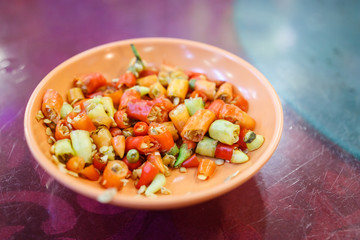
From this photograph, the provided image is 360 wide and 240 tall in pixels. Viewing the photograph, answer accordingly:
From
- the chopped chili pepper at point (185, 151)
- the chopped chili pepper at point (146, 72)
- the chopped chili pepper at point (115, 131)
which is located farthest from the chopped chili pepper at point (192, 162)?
the chopped chili pepper at point (146, 72)

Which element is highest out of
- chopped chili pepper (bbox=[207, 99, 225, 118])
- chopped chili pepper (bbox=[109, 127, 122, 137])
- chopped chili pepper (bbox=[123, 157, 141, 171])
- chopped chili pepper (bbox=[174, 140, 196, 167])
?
chopped chili pepper (bbox=[109, 127, 122, 137])

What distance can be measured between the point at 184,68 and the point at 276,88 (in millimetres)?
523

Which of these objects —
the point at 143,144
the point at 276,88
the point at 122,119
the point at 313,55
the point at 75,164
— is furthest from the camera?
the point at 313,55

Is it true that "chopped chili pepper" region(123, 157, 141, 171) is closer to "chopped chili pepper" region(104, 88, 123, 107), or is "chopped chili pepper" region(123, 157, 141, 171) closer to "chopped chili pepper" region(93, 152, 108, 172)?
"chopped chili pepper" region(93, 152, 108, 172)

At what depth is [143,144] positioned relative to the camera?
100 centimetres

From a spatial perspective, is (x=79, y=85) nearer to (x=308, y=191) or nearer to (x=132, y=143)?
(x=132, y=143)

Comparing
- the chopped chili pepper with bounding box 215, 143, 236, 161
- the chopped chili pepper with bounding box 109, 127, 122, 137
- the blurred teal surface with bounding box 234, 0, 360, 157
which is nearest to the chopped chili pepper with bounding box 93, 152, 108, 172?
the chopped chili pepper with bounding box 109, 127, 122, 137

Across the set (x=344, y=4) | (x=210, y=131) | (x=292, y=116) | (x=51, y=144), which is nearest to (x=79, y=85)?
(x=51, y=144)

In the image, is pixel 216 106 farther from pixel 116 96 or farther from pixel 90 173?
pixel 90 173

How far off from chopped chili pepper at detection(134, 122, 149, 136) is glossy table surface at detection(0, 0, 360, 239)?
10.3 inches

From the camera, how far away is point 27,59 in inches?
66.1

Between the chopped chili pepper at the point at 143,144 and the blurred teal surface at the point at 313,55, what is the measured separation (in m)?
0.81

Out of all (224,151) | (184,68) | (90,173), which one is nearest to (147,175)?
(90,173)

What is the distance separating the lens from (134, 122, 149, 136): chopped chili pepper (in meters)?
1.04
